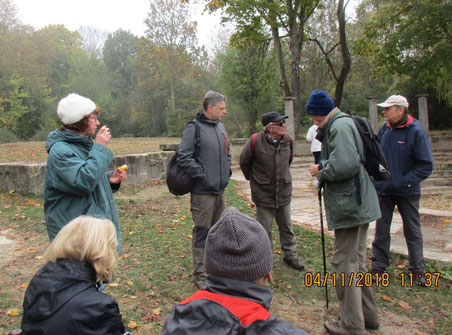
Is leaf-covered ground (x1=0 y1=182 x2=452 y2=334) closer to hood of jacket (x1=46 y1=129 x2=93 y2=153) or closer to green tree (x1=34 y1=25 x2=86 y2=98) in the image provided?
hood of jacket (x1=46 y1=129 x2=93 y2=153)

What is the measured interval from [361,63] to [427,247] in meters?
25.7

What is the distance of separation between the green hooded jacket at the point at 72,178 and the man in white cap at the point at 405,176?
10.2 ft

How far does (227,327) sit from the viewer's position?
144 cm

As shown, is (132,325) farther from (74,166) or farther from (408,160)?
(408,160)

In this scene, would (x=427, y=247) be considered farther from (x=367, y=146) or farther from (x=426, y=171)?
(x=367, y=146)

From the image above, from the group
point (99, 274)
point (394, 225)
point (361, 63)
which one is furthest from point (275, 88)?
point (99, 274)

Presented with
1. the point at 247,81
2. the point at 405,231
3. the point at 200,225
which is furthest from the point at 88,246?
the point at 247,81

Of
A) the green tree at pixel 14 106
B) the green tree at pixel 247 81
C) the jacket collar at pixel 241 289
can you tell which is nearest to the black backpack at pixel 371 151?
the jacket collar at pixel 241 289

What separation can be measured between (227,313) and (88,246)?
933 millimetres

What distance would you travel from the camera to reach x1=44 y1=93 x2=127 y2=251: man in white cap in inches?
102

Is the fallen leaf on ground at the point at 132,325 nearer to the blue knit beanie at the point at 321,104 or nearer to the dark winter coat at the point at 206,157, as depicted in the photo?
the dark winter coat at the point at 206,157

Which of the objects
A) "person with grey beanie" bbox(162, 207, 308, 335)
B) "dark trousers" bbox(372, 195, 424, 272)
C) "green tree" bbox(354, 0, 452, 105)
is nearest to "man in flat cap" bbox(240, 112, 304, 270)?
"dark trousers" bbox(372, 195, 424, 272)

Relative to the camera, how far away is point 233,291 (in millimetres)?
1578

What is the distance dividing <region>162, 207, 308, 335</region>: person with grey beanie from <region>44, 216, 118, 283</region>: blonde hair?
2.26ft
